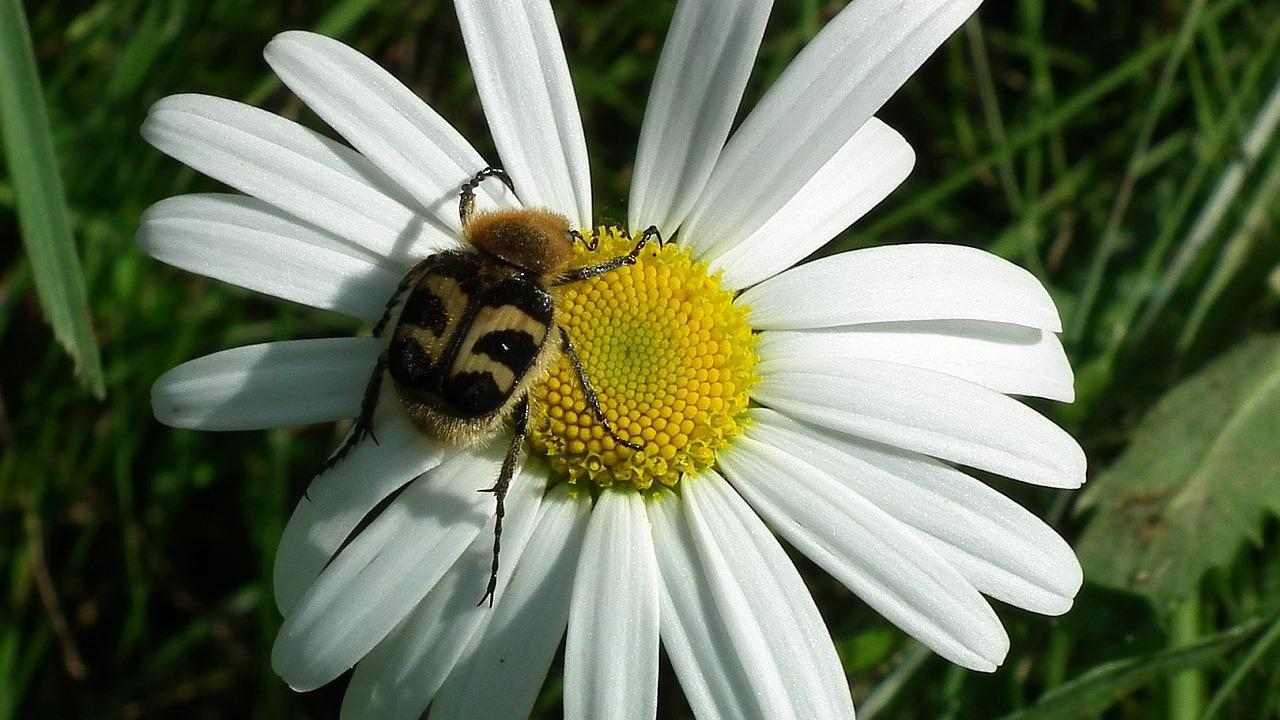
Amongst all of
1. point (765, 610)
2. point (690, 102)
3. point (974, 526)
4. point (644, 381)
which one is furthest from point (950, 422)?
point (690, 102)

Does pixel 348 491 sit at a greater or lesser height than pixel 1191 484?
greater

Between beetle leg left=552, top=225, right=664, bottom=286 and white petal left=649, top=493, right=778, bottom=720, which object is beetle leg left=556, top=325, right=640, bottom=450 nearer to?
beetle leg left=552, top=225, right=664, bottom=286

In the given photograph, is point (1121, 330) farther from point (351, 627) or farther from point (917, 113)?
point (351, 627)

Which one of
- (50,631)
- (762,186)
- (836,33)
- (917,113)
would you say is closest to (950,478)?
(762,186)

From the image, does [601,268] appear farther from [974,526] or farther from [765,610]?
[974,526]

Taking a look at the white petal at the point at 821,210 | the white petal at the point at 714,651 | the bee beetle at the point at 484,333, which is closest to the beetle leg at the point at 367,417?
the bee beetle at the point at 484,333

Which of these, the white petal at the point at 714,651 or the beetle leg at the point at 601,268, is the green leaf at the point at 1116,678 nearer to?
the white petal at the point at 714,651
